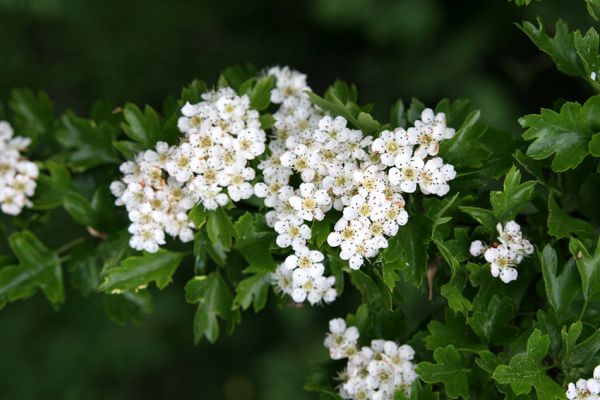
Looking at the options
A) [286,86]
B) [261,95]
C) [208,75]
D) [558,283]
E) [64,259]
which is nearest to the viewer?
[558,283]

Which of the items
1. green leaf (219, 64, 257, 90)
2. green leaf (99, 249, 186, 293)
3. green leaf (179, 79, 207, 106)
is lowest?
green leaf (99, 249, 186, 293)

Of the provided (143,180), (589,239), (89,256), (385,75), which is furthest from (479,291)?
(385,75)

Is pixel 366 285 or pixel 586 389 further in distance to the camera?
pixel 366 285

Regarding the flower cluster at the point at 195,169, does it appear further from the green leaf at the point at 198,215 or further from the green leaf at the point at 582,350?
the green leaf at the point at 582,350

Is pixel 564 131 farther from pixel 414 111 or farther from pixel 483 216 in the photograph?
pixel 414 111

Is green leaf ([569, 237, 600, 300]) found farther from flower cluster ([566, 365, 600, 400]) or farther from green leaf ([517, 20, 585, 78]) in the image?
green leaf ([517, 20, 585, 78])

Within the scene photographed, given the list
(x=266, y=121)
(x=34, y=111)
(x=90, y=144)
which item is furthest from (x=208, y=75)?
(x=266, y=121)

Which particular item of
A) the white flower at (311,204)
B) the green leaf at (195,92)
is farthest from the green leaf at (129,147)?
the white flower at (311,204)

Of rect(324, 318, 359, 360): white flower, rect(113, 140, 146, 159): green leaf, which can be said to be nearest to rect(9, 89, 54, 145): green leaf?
rect(113, 140, 146, 159): green leaf
